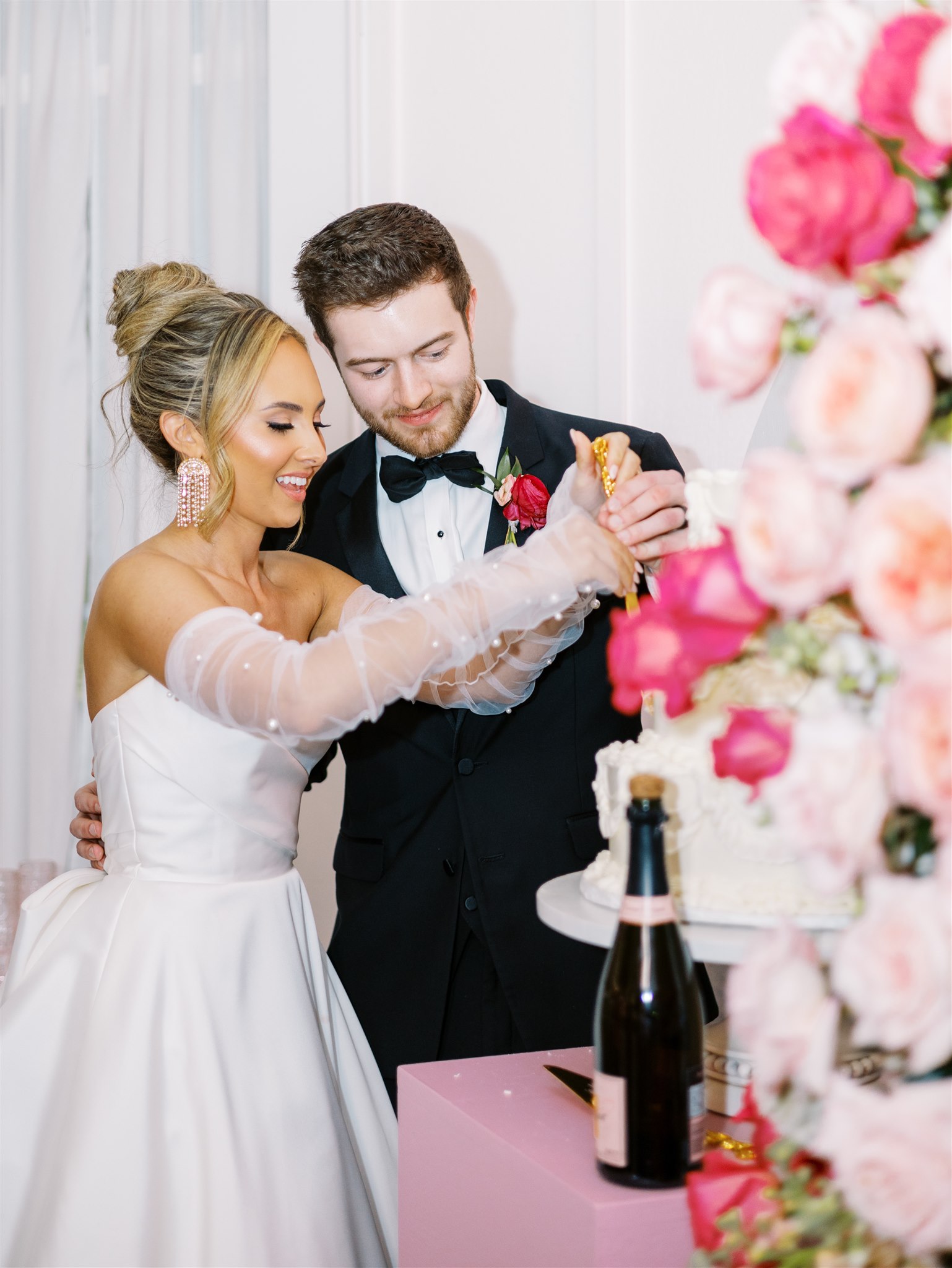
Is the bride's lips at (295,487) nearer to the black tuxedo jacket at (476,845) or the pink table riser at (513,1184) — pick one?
the black tuxedo jacket at (476,845)

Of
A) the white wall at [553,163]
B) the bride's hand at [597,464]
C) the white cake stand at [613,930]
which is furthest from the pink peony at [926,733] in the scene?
the white wall at [553,163]

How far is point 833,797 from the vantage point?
72 centimetres

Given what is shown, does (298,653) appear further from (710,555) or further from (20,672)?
(20,672)

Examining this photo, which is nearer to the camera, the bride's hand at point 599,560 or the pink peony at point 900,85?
the pink peony at point 900,85

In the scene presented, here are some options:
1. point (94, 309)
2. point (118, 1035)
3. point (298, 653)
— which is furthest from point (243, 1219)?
point (94, 309)

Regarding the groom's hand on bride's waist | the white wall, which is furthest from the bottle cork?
the white wall

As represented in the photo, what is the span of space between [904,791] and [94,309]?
3595mm

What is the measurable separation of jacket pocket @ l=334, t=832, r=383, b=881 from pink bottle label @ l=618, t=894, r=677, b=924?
126 cm

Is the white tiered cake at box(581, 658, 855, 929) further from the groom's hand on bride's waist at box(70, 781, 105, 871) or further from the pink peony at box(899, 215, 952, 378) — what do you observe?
the groom's hand on bride's waist at box(70, 781, 105, 871)

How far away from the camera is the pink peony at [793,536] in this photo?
73 cm

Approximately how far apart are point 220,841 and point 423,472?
0.80 metres

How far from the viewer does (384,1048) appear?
2.30 m

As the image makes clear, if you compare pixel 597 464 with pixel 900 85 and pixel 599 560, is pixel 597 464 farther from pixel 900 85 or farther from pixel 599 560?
pixel 900 85

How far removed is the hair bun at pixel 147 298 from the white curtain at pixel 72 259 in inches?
57.7
